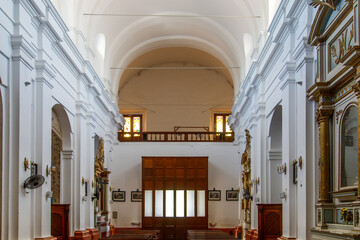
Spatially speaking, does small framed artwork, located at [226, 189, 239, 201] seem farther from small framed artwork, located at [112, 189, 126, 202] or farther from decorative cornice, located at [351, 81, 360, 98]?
decorative cornice, located at [351, 81, 360, 98]

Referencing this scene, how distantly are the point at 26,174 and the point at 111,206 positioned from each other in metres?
15.4

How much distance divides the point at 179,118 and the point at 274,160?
1572 cm

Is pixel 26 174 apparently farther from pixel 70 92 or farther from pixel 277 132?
pixel 277 132

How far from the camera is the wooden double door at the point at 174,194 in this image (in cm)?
2698

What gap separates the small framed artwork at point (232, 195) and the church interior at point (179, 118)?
0.15 ft

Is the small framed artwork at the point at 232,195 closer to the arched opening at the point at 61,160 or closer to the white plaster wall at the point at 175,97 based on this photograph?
the white plaster wall at the point at 175,97

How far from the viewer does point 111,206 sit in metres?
26.9

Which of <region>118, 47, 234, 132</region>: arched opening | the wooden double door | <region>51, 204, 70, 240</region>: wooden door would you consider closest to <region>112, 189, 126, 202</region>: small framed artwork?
the wooden double door

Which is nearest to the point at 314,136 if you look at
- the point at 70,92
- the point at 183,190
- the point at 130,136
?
the point at 70,92

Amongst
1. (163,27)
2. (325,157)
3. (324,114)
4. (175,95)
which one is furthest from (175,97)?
(325,157)

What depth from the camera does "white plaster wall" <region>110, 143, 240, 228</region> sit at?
89.7 feet

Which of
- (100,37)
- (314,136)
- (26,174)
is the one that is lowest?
(26,174)

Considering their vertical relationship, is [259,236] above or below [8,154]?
below

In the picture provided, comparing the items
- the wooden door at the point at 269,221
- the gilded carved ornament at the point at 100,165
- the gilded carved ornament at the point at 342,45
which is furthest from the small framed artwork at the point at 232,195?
the gilded carved ornament at the point at 342,45
